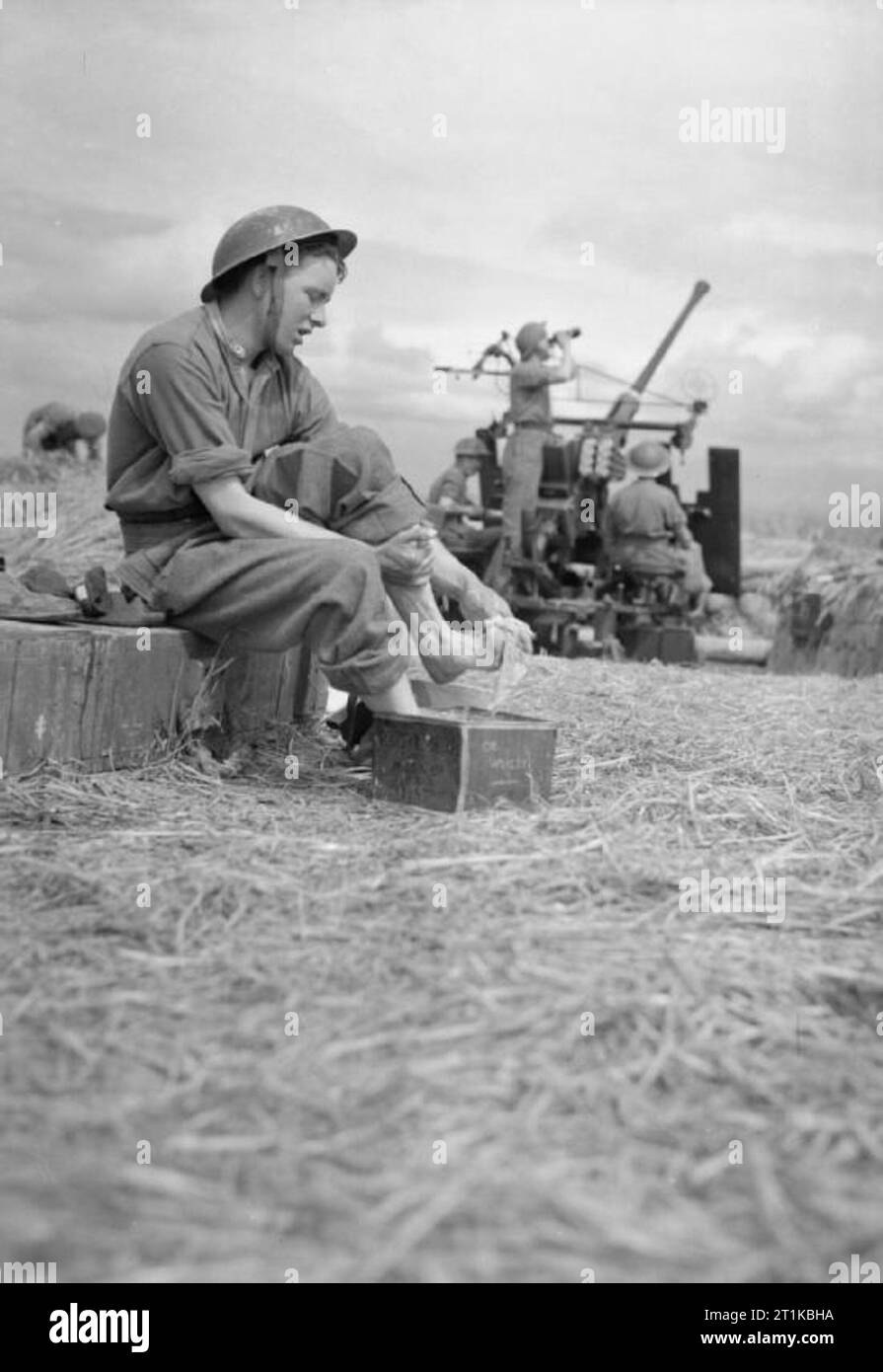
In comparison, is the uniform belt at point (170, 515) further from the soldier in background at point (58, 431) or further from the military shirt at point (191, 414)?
the soldier in background at point (58, 431)

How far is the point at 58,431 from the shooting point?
911cm

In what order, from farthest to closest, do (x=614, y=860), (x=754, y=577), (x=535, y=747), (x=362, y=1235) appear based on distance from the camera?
(x=754, y=577) → (x=535, y=747) → (x=614, y=860) → (x=362, y=1235)

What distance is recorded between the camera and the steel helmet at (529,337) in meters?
10.5

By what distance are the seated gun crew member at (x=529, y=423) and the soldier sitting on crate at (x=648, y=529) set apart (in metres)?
0.63

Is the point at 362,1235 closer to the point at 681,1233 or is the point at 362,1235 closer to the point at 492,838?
the point at 681,1233

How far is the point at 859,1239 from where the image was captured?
1.35 metres

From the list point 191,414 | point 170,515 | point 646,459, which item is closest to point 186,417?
point 191,414

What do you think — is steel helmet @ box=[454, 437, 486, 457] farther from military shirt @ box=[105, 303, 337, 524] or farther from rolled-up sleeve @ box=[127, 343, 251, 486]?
rolled-up sleeve @ box=[127, 343, 251, 486]

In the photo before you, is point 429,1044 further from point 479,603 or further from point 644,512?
point 644,512

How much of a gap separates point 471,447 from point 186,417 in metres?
8.36

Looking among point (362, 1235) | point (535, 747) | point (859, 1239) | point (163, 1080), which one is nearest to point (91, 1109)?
point (163, 1080)

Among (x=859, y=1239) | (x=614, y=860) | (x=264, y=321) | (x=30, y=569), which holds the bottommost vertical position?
(x=859, y=1239)

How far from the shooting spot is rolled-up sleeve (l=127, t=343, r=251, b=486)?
3170mm

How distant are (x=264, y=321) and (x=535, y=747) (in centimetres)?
115
